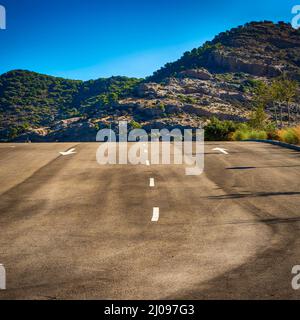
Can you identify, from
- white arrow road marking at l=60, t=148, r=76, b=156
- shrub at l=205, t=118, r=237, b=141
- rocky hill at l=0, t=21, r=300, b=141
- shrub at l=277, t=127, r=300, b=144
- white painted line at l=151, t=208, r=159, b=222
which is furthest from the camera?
rocky hill at l=0, t=21, r=300, b=141

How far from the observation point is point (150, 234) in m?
9.58

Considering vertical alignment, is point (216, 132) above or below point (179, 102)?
below

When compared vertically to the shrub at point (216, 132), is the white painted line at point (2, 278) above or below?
below

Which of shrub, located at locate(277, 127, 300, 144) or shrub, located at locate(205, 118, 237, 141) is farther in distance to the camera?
shrub, located at locate(205, 118, 237, 141)

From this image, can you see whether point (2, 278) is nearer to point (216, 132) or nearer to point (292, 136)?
point (292, 136)

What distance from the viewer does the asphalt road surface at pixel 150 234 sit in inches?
256

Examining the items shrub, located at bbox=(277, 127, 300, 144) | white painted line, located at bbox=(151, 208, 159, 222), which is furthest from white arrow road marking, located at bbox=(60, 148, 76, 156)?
white painted line, located at bbox=(151, 208, 159, 222)

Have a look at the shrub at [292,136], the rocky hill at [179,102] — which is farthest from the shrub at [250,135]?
the rocky hill at [179,102]

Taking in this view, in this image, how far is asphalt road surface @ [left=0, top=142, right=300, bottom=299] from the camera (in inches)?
256

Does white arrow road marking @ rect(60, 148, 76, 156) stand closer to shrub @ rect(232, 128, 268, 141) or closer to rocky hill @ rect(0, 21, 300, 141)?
shrub @ rect(232, 128, 268, 141)

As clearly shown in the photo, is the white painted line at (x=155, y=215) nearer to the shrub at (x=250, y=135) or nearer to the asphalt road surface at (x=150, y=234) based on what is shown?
the asphalt road surface at (x=150, y=234)

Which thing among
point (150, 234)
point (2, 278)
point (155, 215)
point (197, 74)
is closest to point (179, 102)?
point (197, 74)
